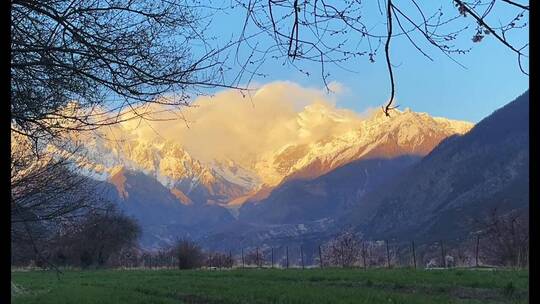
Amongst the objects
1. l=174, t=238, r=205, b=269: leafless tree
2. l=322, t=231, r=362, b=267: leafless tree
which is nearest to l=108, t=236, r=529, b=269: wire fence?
l=322, t=231, r=362, b=267: leafless tree

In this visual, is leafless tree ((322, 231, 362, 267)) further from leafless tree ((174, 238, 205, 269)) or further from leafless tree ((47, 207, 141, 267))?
leafless tree ((47, 207, 141, 267))

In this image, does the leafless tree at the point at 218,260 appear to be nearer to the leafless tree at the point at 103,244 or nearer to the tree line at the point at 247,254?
the tree line at the point at 247,254

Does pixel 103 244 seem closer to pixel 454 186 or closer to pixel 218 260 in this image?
pixel 218 260

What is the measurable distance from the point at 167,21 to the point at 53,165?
6.00 meters

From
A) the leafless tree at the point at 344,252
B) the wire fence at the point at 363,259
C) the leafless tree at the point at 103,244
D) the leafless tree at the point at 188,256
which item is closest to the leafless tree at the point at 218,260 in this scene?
the wire fence at the point at 363,259

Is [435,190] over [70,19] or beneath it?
over

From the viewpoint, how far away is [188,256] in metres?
46.1

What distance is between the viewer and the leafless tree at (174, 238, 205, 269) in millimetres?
45844

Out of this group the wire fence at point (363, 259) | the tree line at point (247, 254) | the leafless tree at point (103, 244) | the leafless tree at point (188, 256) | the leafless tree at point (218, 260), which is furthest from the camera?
the leafless tree at point (103, 244)

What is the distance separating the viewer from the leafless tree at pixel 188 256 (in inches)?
1805

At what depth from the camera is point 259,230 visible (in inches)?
7702

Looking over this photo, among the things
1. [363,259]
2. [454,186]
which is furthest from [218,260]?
[454,186]
